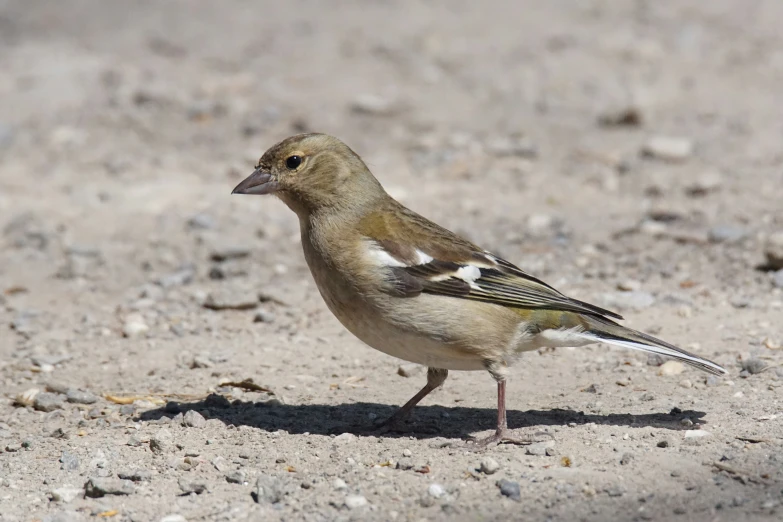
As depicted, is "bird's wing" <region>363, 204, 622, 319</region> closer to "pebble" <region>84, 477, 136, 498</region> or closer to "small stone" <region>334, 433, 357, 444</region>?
"small stone" <region>334, 433, 357, 444</region>

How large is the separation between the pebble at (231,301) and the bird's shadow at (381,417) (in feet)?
5.74

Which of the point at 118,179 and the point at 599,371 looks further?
the point at 118,179

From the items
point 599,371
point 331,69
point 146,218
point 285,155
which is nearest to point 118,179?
point 146,218

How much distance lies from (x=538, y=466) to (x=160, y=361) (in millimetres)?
3155

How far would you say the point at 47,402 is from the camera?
21.4 feet

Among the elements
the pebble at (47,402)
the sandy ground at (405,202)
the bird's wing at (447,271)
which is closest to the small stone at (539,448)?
the sandy ground at (405,202)

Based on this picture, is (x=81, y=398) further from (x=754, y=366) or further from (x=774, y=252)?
(x=774, y=252)

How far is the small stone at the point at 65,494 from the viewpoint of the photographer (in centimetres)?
521

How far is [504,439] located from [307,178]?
1.88 meters

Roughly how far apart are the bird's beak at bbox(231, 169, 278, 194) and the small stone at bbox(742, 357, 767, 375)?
3.04 metres

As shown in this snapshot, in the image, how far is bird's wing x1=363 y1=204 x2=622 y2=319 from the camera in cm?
591

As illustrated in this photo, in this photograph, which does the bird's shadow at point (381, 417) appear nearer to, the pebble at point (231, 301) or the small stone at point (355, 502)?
the small stone at point (355, 502)

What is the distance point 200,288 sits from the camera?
8.85 meters

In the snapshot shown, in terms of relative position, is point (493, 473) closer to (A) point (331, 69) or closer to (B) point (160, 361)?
(B) point (160, 361)
